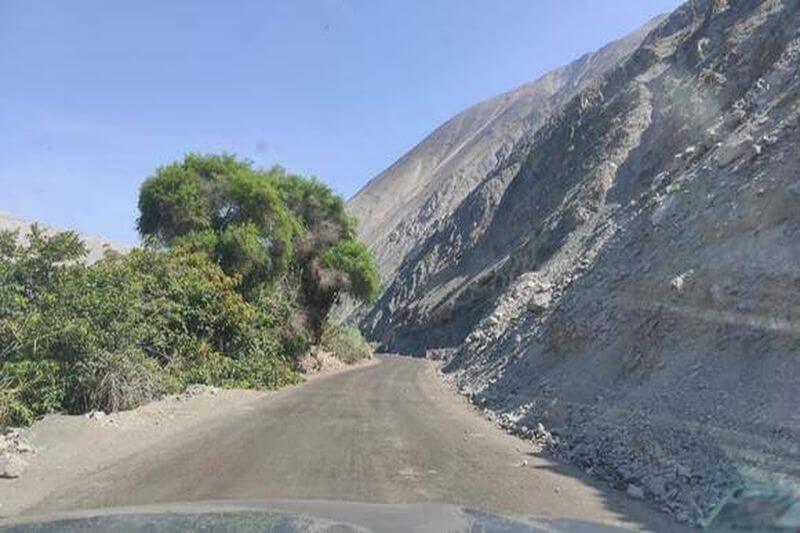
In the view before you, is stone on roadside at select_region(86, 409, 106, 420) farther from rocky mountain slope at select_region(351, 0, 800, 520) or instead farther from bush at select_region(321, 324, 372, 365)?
bush at select_region(321, 324, 372, 365)

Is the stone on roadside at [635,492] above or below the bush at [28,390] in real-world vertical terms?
below

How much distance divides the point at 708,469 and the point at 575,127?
187 feet

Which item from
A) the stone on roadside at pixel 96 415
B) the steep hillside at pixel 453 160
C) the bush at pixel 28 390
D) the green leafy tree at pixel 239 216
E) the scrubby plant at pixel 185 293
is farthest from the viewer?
the steep hillside at pixel 453 160

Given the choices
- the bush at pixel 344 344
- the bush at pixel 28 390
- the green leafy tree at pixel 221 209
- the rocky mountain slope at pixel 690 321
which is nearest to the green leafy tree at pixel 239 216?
the green leafy tree at pixel 221 209

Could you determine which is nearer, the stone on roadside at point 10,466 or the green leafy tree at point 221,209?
the stone on roadside at point 10,466

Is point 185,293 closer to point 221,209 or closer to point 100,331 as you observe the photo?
point 100,331

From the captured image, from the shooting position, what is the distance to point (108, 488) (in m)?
9.28

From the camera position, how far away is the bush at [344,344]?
44.2 meters

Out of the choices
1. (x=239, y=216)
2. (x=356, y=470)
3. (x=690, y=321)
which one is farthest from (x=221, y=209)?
(x=356, y=470)

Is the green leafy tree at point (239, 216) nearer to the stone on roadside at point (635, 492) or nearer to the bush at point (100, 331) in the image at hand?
the bush at point (100, 331)

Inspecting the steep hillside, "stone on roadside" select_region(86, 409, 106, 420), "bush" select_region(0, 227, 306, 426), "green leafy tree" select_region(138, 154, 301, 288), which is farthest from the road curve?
the steep hillside

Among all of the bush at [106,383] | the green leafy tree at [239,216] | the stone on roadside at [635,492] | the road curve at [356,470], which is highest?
the green leafy tree at [239,216]

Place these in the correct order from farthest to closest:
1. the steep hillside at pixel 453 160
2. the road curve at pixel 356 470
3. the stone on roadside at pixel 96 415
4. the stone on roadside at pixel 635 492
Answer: the steep hillside at pixel 453 160 < the stone on roadside at pixel 96 415 < the stone on roadside at pixel 635 492 < the road curve at pixel 356 470

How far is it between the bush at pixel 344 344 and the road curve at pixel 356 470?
27.3 metres
